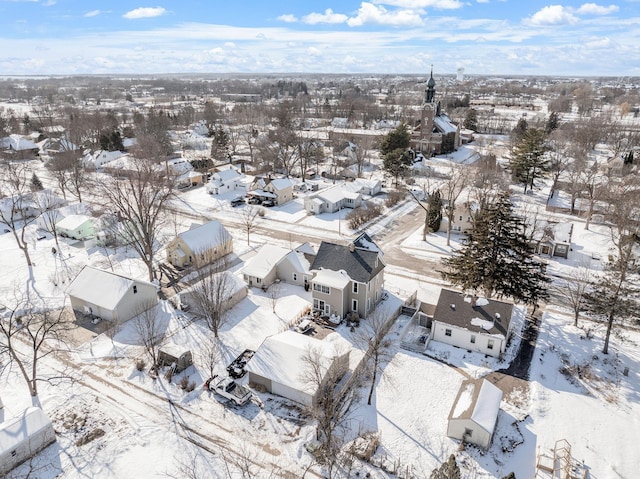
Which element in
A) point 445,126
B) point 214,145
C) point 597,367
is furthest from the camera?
point 445,126

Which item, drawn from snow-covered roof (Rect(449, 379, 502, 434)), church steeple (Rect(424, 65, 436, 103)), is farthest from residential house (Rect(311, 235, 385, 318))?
church steeple (Rect(424, 65, 436, 103))

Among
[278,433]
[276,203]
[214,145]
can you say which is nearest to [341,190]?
[276,203]

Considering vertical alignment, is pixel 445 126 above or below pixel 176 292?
above

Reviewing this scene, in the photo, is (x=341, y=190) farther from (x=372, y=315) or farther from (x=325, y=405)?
(x=325, y=405)

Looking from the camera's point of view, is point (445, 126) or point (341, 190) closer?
point (341, 190)

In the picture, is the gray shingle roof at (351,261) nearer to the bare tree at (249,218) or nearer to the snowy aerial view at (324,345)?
the snowy aerial view at (324,345)

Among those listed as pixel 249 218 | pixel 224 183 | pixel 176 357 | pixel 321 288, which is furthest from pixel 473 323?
pixel 224 183

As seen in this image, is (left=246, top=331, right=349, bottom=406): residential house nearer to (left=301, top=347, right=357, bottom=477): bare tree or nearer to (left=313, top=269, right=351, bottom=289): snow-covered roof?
(left=301, top=347, right=357, bottom=477): bare tree

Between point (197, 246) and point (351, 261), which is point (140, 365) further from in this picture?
point (351, 261)
